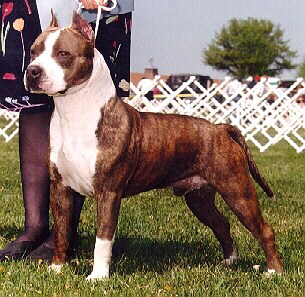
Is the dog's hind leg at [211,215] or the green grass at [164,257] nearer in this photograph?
the green grass at [164,257]

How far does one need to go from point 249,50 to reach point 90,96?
61265 millimetres

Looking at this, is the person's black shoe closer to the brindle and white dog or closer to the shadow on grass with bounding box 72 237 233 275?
the shadow on grass with bounding box 72 237 233 275

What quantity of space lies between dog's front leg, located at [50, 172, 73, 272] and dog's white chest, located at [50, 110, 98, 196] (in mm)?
116

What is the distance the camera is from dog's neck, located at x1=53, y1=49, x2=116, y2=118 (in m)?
3.42

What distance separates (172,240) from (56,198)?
4.54 ft

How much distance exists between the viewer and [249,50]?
208ft

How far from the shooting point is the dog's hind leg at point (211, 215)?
13.6ft

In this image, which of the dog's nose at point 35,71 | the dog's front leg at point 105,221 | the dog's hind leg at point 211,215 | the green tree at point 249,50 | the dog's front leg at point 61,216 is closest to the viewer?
the dog's nose at point 35,71

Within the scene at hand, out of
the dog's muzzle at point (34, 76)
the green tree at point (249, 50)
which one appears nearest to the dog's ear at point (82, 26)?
the dog's muzzle at point (34, 76)

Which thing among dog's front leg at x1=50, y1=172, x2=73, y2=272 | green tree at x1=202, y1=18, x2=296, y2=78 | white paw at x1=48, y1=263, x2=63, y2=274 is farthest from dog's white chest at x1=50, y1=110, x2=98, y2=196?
green tree at x1=202, y1=18, x2=296, y2=78

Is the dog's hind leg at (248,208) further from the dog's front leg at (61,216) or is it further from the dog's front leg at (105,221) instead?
the dog's front leg at (61,216)

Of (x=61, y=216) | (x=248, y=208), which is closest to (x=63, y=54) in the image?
(x=61, y=216)

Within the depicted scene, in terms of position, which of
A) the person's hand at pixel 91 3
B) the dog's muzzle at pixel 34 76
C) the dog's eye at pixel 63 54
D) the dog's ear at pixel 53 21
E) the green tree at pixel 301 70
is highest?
the person's hand at pixel 91 3

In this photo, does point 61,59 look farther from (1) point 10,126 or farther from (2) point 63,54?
(1) point 10,126
